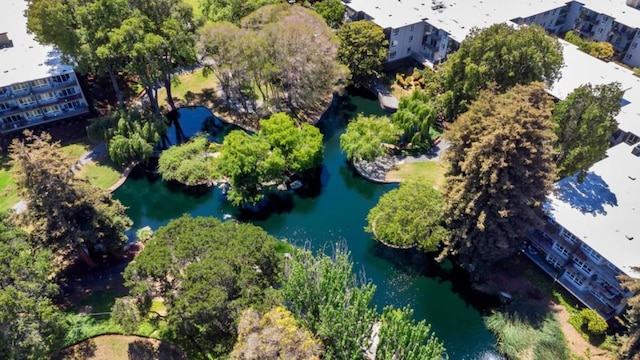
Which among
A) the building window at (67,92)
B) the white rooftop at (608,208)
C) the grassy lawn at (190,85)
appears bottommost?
the grassy lawn at (190,85)

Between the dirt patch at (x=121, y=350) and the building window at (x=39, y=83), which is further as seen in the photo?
the building window at (x=39, y=83)

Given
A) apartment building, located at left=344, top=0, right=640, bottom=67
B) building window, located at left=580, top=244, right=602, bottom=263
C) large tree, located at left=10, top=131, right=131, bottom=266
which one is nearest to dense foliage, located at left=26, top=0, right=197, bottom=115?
large tree, located at left=10, top=131, right=131, bottom=266

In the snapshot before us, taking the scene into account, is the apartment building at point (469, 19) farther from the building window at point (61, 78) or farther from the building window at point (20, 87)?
the building window at point (20, 87)

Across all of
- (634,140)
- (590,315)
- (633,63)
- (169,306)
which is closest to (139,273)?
(169,306)

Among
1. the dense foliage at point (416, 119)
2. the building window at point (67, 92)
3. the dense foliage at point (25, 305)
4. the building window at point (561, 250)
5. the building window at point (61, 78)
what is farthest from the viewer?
the building window at point (67, 92)

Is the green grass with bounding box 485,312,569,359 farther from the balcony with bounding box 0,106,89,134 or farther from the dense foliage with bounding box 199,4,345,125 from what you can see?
the balcony with bounding box 0,106,89,134

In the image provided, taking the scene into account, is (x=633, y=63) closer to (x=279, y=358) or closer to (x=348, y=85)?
(x=348, y=85)

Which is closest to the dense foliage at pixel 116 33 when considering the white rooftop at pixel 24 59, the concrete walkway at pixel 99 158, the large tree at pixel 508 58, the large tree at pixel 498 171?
the white rooftop at pixel 24 59
